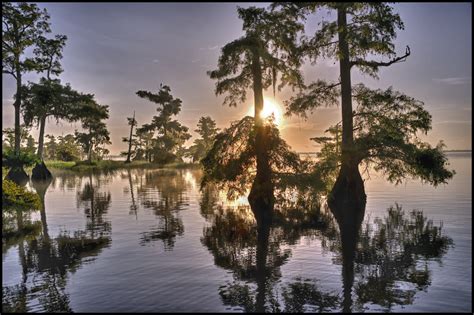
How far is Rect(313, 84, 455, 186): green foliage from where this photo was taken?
2411 cm

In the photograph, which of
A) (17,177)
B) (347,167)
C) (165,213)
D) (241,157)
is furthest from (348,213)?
(17,177)

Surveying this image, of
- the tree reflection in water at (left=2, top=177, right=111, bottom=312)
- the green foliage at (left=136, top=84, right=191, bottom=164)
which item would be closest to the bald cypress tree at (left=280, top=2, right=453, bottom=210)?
the tree reflection in water at (left=2, top=177, right=111, bottom=312)

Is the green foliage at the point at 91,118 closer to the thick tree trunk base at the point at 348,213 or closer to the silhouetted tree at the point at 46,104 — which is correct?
the silhouetted tree at the point at 46,104

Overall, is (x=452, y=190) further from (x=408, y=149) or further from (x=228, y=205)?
(x=228, y=205)

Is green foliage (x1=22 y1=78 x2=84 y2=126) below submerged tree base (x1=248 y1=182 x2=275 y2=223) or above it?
above

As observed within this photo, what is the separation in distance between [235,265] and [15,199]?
38.4ft

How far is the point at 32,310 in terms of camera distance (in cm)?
820

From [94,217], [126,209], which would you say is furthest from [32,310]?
[126,209]

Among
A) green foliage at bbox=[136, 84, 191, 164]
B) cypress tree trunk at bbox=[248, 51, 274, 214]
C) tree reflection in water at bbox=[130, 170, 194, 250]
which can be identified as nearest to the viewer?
tree reflection in water at bbox=[130, 170, 194, 250]

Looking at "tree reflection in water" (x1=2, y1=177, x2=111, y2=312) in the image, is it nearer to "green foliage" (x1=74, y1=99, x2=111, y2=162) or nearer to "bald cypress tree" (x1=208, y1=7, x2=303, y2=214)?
"bald cypress tree" (x1=208, y1=7, x2=303, y2=214)

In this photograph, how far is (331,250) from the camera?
42.5ft

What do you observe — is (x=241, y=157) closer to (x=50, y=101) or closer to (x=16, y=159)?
(x=16, y=159)

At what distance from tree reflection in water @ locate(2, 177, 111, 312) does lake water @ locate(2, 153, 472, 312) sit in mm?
32

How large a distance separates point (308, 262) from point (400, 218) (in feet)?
30.8
